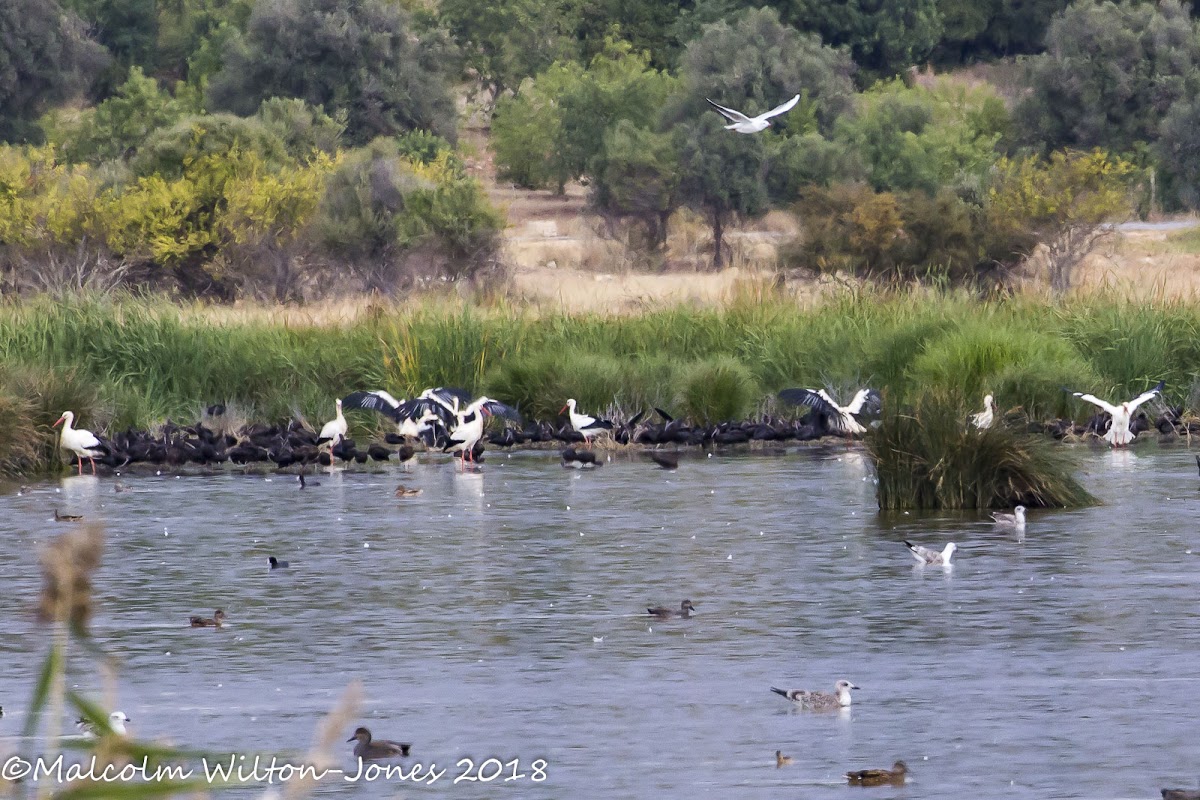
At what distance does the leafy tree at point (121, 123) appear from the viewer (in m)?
55.1

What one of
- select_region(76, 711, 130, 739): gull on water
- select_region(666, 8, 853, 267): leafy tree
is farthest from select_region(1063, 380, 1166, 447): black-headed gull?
select_region(666, 8, 853, 267): leafy tree

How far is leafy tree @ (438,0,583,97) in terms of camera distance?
6400cm

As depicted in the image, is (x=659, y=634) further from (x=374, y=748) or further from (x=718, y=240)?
(x=718, y=240)

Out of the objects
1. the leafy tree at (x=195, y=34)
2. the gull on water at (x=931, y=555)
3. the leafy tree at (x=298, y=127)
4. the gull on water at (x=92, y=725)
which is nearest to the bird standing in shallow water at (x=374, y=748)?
the gull on water at (x=92, y=725)

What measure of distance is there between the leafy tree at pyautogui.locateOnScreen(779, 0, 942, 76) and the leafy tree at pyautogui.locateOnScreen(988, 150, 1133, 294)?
1762cm

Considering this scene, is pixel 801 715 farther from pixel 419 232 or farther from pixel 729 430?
pixel 419 232

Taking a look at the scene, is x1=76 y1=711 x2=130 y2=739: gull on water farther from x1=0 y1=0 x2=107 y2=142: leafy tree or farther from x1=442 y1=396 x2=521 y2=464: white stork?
x1=0 y1=0 x2=107 y2=142: leafy tree

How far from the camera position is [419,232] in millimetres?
41688

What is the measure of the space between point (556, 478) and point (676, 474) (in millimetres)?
1048

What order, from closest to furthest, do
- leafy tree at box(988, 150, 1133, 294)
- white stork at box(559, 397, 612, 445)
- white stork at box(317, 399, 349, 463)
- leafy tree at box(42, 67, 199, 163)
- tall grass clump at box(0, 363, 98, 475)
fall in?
tall grass clump at box(0, 363, 98, 475), white stork at box(317, 399, 349, 463), white stork at box(559, 397, 612, 445), leafy tree at box(988, 150, 1133, 294), leafy tree at box(42, 67, 199, 163)

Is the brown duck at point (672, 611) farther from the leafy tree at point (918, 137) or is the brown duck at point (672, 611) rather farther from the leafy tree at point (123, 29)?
the leafy tree at point (123, 29)

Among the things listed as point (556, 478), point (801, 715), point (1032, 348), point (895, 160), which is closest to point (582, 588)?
point (801, 715)

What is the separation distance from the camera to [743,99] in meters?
53.3

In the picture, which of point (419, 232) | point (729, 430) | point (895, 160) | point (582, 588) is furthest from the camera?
point (895, 160)
